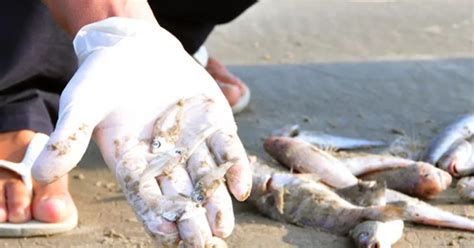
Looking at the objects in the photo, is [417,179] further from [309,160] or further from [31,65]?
[31,65]

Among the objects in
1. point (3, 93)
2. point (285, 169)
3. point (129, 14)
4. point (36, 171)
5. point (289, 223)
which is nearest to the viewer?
point (36, 171)

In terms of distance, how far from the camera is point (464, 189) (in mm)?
3064

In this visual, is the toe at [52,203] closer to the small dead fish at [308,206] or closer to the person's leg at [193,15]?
the small dead fish at [308,206]

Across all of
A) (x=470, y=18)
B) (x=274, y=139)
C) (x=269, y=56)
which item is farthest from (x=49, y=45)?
(x=470, y=18)

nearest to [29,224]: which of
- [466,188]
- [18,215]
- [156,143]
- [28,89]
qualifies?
[18,215]

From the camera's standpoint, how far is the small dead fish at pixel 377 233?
2.65 meters

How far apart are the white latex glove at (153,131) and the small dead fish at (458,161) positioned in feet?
4.33

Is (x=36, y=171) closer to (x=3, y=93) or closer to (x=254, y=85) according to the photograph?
(x=3, y=93)

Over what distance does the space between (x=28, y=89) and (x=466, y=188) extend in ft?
4.41

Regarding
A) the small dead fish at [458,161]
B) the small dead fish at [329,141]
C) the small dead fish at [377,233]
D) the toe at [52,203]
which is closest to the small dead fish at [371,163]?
the small dead fish at [458,161]

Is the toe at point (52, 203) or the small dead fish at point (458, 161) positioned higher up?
the toe at point (52, 203)

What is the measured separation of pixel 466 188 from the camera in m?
3.06

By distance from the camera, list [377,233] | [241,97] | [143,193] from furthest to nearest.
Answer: [241,97] < [377,233] < [143,193]

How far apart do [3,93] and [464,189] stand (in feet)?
4.58
